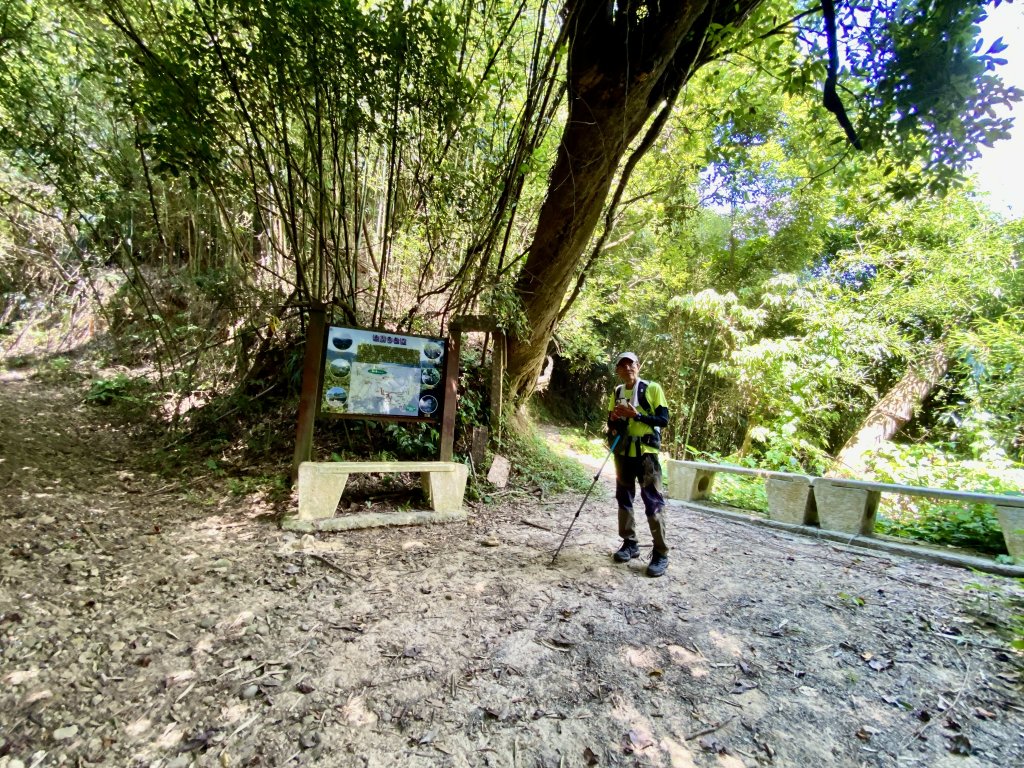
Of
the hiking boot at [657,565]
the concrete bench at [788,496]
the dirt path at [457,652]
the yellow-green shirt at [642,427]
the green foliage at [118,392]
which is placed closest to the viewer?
the dirt path at [457,652]

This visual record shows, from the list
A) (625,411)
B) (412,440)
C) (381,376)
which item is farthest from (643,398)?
(412,440)

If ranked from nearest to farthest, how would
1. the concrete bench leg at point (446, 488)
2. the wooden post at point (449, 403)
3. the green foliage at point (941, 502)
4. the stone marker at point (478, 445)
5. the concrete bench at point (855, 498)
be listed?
the concrete bench at point (855, 498) → the green foliage at point (941, 502) → the concrete bench leg at point (446, 488) → the wooden post at point (449, 403) → the stone marker at point (478, 445)

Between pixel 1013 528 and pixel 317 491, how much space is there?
5.02m

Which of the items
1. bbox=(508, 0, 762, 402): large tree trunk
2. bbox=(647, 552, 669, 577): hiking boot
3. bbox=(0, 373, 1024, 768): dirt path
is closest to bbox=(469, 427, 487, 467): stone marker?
bbox=(0, 373, 1024, 768): dirt path

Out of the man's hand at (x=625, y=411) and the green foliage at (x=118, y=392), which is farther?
the green foliage at (x=118, y=392)

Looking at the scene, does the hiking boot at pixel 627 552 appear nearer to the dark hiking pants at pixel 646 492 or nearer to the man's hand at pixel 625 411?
the dark hiking pants at pixel 646 492

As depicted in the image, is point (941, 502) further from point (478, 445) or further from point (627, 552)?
point (478, 445)

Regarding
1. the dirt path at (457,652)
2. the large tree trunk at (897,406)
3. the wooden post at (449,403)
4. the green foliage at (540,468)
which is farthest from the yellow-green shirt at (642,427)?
the large tree trunk at (897,406)

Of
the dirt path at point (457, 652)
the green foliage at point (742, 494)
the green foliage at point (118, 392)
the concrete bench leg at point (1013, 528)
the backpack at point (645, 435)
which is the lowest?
the dirt path at point (457, 652)

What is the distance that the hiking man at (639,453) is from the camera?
2.99 m

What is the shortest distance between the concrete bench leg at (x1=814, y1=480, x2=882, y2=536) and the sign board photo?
3.60m

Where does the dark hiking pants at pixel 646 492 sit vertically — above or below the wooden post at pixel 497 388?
below

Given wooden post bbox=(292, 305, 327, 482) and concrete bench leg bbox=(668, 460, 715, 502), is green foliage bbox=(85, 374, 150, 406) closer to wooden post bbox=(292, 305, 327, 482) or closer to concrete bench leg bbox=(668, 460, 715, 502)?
wooden post bbox=(292, 305, 327, 482)

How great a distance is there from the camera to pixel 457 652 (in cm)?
201
